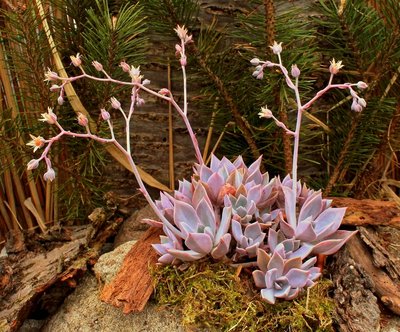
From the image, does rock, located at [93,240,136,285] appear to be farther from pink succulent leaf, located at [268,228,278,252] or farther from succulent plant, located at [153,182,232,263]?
pink succulent leaf, located at [268,228,278,252]

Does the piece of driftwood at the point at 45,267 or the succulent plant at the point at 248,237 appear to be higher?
the succulent plant at the point at 248,237

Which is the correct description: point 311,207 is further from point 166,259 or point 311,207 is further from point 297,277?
point 166,259

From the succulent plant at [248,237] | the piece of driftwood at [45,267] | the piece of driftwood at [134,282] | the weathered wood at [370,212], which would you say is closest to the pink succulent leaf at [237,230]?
the succulent plant at [248,237]

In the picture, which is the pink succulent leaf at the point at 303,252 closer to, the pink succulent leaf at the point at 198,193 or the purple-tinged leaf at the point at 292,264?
the purple-tinged leaf at the point at 292,264

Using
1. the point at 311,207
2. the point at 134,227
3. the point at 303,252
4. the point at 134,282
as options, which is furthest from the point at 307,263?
the point at 134,227

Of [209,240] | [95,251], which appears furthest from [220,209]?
[95,251]
